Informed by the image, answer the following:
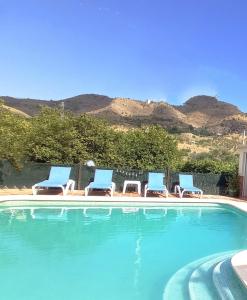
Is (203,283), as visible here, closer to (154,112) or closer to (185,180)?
(185,180)

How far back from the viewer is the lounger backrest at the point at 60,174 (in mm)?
16531

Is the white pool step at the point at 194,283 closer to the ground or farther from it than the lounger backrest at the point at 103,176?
closer to the ground

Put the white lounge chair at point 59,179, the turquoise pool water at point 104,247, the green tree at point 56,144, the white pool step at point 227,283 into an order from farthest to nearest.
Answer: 1. the green tree at point 56,144
2. the white lounge chair at point 59,179
3. the turquoise pool water at point 104,247
4. the white pool step at point 227,283

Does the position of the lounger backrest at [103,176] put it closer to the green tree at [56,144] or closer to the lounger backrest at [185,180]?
the green tree at [56,144]

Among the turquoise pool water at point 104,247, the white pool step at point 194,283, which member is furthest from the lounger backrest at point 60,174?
the white pool step at point 194,283

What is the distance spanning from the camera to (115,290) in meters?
6.23

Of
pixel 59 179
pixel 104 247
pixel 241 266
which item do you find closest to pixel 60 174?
pixel 59 179

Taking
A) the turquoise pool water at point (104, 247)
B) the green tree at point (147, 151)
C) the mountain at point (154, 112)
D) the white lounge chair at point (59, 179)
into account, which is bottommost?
the turquoise pool water at point (104, 247)

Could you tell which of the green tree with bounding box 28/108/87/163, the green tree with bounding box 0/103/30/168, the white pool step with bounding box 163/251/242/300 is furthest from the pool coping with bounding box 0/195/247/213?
the white pool step with bounding box 163/251/242/300

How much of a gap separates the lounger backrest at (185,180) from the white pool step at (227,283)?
1096 centimetres

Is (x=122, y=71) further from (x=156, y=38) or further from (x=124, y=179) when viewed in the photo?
(x=124, y=179)

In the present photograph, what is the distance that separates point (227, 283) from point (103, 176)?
11.6 m

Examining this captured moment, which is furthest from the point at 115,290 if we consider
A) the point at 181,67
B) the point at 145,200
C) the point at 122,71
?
the point at 181,67

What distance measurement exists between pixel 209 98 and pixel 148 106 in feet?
60.5
